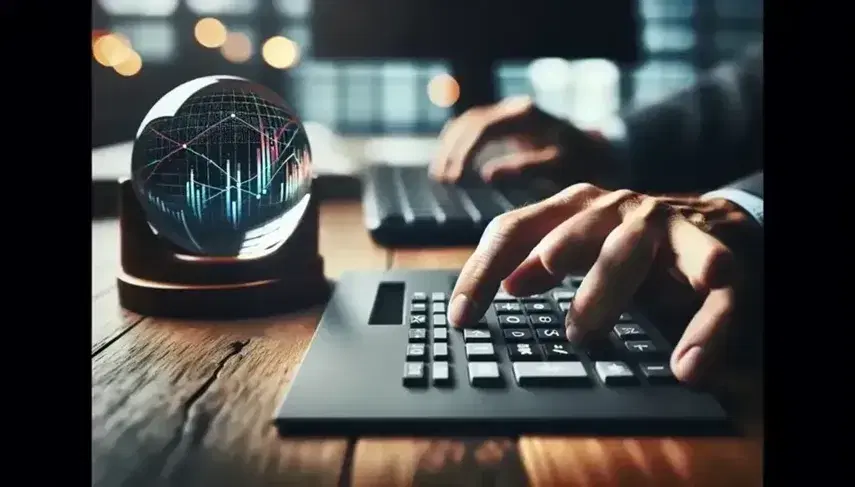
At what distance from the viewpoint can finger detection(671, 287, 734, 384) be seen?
14.8 inches

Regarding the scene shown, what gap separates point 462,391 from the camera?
1.19 feet

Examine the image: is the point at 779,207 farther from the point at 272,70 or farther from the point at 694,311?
the point at 272,70

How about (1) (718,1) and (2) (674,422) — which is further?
(1) (718,1)

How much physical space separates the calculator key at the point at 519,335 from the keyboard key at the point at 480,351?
2 cm

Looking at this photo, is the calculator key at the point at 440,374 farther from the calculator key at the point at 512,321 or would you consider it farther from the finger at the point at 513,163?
the finger at the point at 513,163

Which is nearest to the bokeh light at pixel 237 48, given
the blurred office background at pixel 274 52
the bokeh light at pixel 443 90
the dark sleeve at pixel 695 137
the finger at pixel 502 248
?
the blurred office background at pixel 274 52

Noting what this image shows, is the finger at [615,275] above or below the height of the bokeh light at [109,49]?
below

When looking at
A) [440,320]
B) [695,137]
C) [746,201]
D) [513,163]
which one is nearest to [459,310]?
[440,320]

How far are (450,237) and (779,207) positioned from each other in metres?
0.27

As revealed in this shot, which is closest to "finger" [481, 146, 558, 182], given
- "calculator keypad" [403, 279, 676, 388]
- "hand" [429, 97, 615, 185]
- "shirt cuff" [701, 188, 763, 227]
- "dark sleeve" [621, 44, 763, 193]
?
"hand" [429, 97, 615, 185]

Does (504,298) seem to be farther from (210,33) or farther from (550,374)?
(210,33)

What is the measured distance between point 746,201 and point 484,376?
0.29 meters

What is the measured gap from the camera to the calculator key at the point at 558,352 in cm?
39
